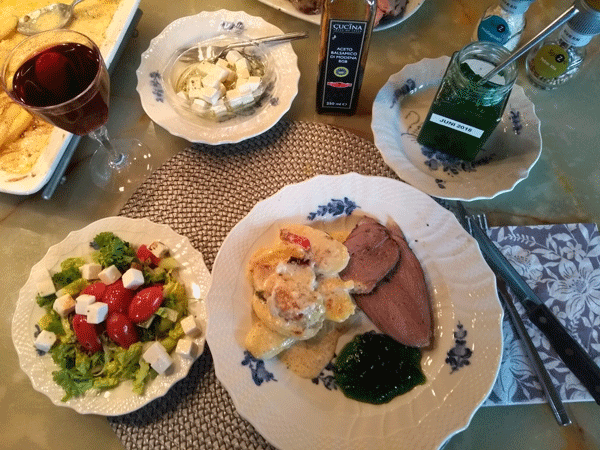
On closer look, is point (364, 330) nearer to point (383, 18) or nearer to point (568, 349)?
point (568, 349)

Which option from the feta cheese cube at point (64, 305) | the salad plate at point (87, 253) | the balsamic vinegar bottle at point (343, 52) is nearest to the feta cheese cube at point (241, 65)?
the balsamic vinegar bottle at point (343, 52)

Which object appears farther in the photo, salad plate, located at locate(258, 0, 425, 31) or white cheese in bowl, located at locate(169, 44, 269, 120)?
salad plate, located at locate(258, 0, 425, 31)

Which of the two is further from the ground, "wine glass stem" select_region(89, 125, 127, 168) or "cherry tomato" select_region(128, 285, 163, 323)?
"wine glass stem" select_region(89, 125, 127, 168)

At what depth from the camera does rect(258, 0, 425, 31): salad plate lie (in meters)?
1.24

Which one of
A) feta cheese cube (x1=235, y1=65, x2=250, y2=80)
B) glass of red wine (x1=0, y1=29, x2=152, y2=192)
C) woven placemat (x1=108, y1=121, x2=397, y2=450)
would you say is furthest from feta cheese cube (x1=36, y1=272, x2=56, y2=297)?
feta cheese cube (x1=235, y1=65, x2=250, y2=80)

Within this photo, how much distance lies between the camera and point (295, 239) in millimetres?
860

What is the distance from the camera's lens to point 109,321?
87 centimetres

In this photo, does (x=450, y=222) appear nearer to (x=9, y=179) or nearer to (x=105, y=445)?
(x=105, y=445)

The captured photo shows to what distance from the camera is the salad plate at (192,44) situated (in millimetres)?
1064

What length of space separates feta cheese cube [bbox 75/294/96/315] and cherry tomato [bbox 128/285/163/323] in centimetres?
8

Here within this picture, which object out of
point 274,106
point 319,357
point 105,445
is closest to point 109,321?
point 105,445

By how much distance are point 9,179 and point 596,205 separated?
1444mm

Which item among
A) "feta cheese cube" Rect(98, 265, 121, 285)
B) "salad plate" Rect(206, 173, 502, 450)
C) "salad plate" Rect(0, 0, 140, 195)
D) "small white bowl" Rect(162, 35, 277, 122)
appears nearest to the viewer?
"salad plate" Rect(206, 173, 502, 450)

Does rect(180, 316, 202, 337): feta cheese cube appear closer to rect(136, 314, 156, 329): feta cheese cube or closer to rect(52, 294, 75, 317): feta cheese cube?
rect(136, 314, 156, 329): feta cheese cube
